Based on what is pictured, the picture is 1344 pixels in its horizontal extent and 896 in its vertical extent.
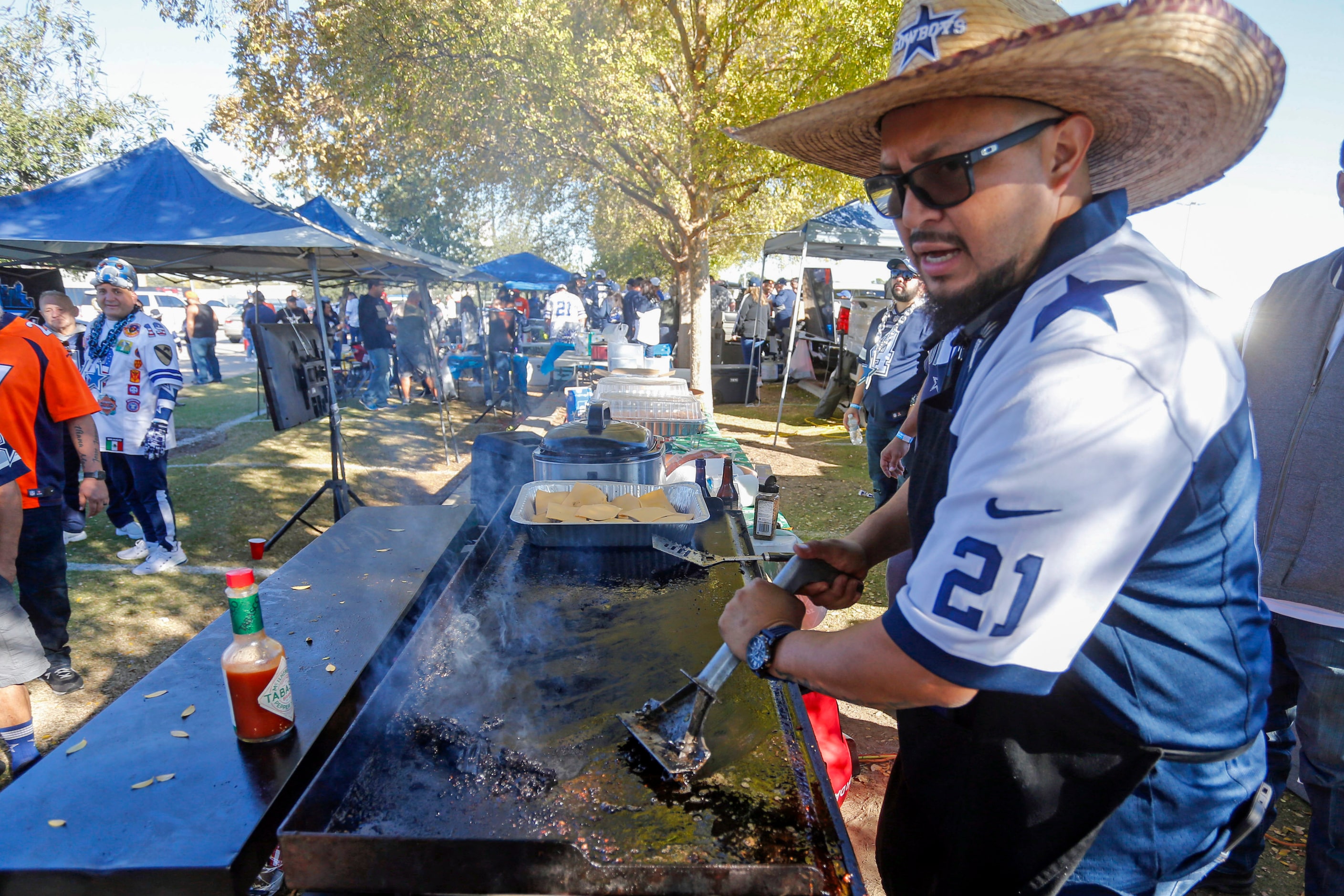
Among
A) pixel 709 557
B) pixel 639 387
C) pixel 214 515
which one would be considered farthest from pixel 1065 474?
pixel 214 515

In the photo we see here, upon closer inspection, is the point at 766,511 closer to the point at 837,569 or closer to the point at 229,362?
the point at 837,569

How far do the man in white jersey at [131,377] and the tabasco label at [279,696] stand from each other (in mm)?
4268

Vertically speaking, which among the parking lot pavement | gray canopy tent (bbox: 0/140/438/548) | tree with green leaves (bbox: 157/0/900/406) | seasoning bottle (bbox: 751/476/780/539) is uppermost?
tree with green leaves (bbox: 157/0/900/406)

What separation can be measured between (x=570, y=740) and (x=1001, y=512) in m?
1.15

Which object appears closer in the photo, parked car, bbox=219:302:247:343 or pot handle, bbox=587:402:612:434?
pot handle, bbox=587:402:612:434

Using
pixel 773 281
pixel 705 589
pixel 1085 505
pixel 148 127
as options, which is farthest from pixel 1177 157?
pixel 148 127

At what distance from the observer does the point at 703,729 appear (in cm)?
159

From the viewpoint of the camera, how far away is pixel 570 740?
5.13ft

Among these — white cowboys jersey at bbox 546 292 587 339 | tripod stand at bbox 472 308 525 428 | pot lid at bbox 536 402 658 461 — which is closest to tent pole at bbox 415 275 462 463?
tripod stand at bbox 472 308 525 428

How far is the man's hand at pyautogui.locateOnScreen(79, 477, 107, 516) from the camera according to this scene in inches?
148

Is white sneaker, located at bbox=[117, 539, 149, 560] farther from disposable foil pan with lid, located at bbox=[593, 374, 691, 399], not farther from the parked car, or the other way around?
the parked car

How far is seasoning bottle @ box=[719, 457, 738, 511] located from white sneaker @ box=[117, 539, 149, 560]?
4942mm

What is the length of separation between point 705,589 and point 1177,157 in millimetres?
1697

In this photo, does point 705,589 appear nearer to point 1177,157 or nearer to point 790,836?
point 790,836
